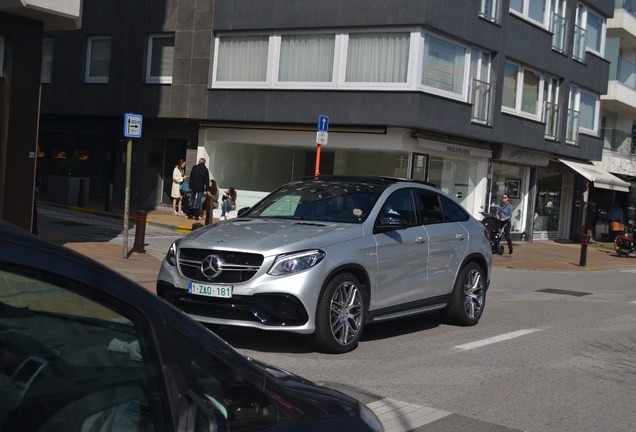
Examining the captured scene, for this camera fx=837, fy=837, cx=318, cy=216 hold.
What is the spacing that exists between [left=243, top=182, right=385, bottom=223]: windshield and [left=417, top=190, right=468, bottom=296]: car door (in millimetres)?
866

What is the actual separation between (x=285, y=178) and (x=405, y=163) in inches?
166

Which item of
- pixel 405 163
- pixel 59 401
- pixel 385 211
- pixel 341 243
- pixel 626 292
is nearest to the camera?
pixel 59 401

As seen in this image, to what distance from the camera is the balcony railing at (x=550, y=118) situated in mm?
30844

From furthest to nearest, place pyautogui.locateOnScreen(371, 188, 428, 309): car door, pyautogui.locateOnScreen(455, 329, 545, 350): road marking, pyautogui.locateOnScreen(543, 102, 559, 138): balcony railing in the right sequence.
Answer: pyautogui.locateOnScreen(543, 102, 559, 138): balcony railing, pyautogui.locateOnScreen(455, 329, 545, 350): road marking, pyautogui.locateOnScreen(371, 188, 428, 309): car door

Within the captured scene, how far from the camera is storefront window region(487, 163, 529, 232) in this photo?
29094 mm

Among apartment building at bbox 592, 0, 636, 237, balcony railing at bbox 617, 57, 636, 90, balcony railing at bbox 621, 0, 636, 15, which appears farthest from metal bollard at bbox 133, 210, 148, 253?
balcony railing at bbox 621, 0, 636, 15

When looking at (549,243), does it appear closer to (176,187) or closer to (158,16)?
(176,187)

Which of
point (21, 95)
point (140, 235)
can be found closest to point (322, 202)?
point (21, 95)

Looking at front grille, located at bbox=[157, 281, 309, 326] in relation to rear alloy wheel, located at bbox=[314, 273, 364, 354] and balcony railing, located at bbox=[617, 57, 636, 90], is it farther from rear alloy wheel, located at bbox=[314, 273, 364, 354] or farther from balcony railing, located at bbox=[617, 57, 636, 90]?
balcony railing, located at bbox=[617, 57, 636, 90]

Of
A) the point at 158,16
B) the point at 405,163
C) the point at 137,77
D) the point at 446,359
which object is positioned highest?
→ the point at 158,16

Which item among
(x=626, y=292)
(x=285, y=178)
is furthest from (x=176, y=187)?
(x=626, y=292)

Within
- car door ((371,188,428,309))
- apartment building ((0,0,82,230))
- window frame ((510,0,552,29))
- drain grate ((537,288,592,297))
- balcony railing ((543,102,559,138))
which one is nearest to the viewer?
car door ((371,188,428,309))

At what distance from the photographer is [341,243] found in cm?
818

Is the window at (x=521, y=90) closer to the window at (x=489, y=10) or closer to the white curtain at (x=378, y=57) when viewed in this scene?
the window at (x=489, y=10)
